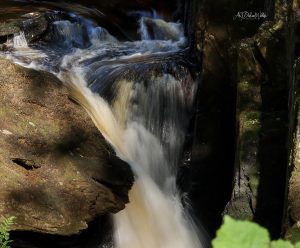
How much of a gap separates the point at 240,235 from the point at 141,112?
16.8 feet

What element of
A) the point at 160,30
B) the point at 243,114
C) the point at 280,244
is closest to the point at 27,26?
the point at 160,30

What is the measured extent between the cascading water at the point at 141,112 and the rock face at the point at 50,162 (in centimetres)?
58

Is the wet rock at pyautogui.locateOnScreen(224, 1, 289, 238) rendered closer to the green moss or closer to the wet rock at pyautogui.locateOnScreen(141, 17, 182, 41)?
the green moss

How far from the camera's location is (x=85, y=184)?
409 centimetres

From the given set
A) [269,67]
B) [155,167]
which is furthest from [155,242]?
[269,67]

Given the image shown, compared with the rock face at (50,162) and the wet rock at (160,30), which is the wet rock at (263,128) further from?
the wet rock at (160,30)

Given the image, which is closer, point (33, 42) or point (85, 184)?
point (85, 184)

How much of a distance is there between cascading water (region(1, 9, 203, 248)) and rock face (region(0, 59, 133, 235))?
58 centimetres

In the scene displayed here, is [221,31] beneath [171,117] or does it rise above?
above

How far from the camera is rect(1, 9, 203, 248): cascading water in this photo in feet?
16.2

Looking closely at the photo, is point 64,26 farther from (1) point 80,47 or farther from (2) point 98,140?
(2) point 98,140

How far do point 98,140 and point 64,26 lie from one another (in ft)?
11.5

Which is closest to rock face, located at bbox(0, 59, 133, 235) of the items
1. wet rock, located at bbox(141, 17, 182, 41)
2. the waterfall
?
the waterfall

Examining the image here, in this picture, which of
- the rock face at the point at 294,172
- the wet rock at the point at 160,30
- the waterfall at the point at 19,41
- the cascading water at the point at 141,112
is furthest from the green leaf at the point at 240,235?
the wet rock at the point at 160,30
